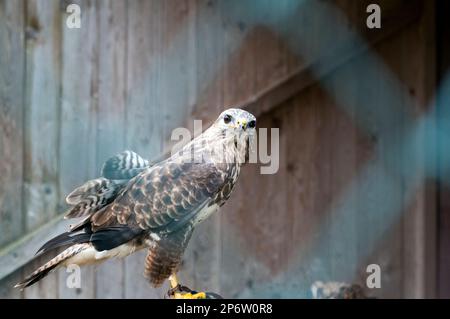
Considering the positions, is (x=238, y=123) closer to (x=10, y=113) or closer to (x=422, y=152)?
(x=10, y=113)

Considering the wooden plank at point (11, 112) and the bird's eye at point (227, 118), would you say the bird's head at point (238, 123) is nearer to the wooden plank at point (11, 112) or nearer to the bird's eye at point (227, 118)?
the bird's eye at point (227, 118)

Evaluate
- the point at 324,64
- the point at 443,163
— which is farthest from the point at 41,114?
the point at 443,163

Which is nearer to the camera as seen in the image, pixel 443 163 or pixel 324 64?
pixel 324 64

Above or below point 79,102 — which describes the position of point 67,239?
below

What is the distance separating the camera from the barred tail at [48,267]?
140 centimetres

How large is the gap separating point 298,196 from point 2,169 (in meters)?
1.23

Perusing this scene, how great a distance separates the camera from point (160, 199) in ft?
5.05

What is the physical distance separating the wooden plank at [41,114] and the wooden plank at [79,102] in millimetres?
29

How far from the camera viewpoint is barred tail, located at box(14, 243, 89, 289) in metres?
1.40

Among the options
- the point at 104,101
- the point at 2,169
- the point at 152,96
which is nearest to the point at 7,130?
the point at 2,169

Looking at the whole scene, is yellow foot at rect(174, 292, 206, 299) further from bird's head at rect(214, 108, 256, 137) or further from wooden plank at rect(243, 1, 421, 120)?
wooden plank at rect(243, 1, 421, 120)

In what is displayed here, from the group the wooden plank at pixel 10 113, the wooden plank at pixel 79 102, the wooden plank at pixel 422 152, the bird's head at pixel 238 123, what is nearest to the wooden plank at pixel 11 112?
the wooden plank at pixel 10 113

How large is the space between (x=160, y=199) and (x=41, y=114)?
1.27 metres
